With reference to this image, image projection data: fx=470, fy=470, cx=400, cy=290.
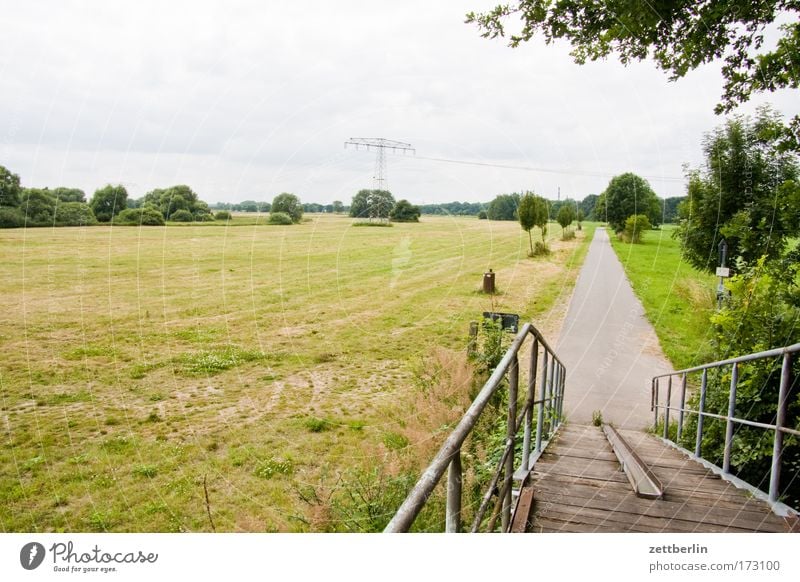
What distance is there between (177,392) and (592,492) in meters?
5.52

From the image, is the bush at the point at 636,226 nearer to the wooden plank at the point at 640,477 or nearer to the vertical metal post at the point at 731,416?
the vertical metal post at the point at 731,416

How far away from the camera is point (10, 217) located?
3000mm

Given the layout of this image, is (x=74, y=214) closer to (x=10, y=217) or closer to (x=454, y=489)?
(x=10, y=217)

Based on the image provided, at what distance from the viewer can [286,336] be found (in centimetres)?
907

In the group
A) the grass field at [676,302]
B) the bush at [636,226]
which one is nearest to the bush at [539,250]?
the bush at [636,226]

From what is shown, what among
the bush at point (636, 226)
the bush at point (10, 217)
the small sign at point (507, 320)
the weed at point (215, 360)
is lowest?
the weed at point (215, 360)

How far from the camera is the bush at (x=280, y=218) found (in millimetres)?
3730

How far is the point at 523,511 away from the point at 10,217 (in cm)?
346

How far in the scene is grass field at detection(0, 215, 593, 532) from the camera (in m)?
3.74

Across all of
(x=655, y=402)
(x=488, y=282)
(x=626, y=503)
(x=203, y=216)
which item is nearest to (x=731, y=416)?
(x=626, y=503)

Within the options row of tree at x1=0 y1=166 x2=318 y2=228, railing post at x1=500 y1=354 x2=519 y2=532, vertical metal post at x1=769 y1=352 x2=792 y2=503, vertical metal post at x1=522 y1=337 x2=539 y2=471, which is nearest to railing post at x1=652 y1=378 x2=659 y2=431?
vertical metal post at x1=769 y1=352 x2=792 y2=503

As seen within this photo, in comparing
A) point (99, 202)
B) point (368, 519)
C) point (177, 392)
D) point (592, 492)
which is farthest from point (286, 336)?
point (592, 492)

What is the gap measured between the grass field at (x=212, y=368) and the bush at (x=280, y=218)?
12.2 inches

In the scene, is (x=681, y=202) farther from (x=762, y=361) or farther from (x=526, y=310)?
(x=762, y=361)
